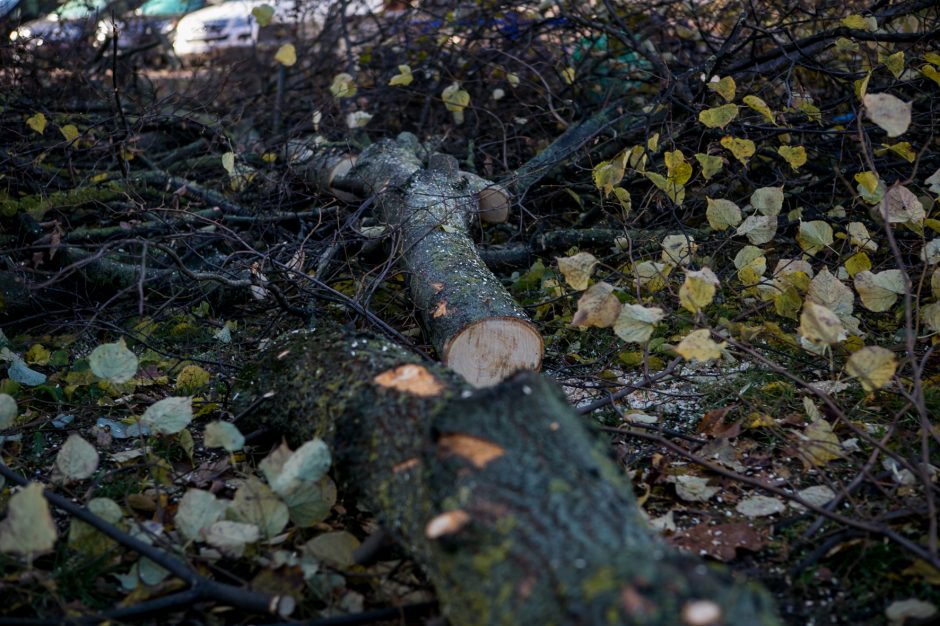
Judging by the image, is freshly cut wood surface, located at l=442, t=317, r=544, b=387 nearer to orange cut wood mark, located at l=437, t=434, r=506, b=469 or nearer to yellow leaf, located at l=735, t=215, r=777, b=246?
yellow leaf, located at l=735, t=215, r=777, b=246

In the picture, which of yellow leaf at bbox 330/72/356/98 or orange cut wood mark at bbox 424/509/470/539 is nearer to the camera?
orange cut wood mark at bbox 424/509/470/539

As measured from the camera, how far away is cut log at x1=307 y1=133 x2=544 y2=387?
91.9 inches

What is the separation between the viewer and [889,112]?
5.83 feet

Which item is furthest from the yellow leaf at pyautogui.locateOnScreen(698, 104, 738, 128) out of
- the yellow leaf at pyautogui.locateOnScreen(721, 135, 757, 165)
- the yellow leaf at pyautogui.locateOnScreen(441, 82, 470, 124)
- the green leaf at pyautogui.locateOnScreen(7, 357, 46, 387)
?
the green leaf at pyautogui.locateOnScreen(7, 357, 46, 387)

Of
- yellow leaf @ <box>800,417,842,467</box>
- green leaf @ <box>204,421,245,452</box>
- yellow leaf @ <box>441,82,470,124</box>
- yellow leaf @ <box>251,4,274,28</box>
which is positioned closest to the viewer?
green leaf @ <box>204,421,245,452</box>

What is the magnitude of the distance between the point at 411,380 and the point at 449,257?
3.74 feet

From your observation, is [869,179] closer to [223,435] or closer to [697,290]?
[697,290]

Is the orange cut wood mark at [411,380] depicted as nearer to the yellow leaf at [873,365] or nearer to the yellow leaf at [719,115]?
the yellow leaf at [873,365]

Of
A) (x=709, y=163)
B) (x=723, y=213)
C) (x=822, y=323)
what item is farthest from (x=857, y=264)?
(x=822, y=323)

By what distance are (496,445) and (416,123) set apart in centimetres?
371

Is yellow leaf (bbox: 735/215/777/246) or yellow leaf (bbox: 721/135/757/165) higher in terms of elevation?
yellow leaf (bbox: 721/135/757/165)

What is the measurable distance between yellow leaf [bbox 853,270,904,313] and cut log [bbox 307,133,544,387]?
87 centimetres

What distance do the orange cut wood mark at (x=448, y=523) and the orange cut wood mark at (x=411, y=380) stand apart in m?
0.34

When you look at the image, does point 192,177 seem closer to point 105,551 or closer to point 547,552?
point 105,551
